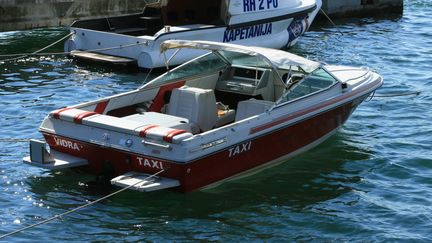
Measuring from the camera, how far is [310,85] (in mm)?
13250

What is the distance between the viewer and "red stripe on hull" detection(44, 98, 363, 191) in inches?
436

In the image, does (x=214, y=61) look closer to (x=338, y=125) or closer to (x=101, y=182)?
(x=338, y=125)

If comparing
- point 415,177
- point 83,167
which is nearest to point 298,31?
point 415,177

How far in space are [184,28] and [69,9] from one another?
6674 mm

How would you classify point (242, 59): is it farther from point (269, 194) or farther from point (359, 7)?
point (359, 7)

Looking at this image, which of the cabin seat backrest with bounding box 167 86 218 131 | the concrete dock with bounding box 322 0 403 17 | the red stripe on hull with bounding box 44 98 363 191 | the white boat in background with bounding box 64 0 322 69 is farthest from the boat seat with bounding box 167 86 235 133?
the concrete dock with bounding box 322 0 403 17

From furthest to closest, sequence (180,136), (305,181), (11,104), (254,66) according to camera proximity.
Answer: (11,104) → (254,66) → (305,181) → (180,136)

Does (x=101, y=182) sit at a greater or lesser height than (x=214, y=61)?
lesser

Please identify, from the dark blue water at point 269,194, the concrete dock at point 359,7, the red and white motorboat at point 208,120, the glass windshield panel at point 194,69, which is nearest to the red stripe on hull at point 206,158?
the red and white motorboat at point 208,120

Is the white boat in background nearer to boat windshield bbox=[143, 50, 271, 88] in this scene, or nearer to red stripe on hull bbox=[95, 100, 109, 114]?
boat windshield bbox=[143, 50, 271, 88]

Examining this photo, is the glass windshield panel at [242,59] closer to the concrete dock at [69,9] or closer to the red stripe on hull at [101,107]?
the red stripe on hull at [101,107]

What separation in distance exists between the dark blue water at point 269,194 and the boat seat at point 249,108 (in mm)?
922

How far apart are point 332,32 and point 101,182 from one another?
51.8 feet

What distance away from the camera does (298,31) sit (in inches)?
900
